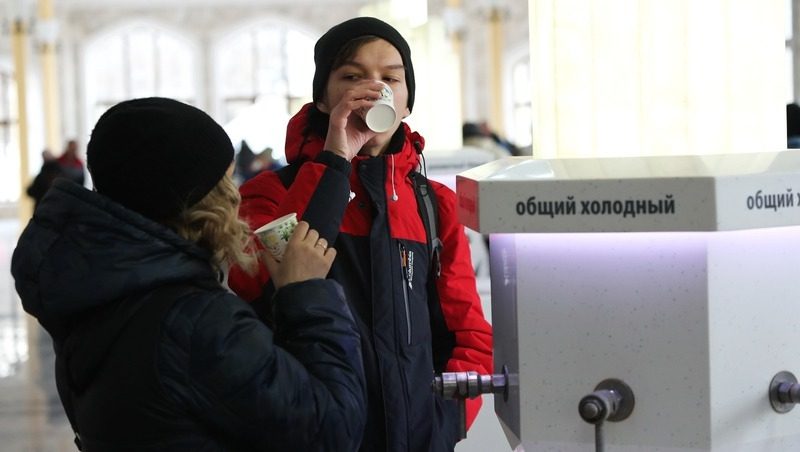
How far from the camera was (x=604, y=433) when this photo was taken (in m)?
1.79

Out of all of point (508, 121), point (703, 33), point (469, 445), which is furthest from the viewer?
point (508, 121)

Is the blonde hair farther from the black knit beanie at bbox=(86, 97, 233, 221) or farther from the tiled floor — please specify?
the tiled floor

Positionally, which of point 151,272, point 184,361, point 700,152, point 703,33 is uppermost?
point 703,33

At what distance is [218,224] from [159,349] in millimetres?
205

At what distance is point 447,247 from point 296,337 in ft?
1.89

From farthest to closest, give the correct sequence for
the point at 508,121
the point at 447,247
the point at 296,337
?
1. the point at 508,121
2. the point at 447,247
3. the point at 296,337

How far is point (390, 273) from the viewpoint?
210cm

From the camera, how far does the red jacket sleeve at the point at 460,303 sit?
222 centimetres

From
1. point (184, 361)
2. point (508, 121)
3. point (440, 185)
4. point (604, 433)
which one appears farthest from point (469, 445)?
point (508, 121)

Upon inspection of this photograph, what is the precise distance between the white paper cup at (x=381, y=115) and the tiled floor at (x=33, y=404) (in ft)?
4.95

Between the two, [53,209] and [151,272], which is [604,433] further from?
[53,209]

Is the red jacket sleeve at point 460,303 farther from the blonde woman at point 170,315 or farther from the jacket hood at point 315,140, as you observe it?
the blonde woman at point 170,315

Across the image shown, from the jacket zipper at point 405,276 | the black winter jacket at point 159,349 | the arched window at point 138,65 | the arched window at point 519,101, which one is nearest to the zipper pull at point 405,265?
the jacket zipper at point 405,276

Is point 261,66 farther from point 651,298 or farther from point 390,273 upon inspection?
point 651,298
